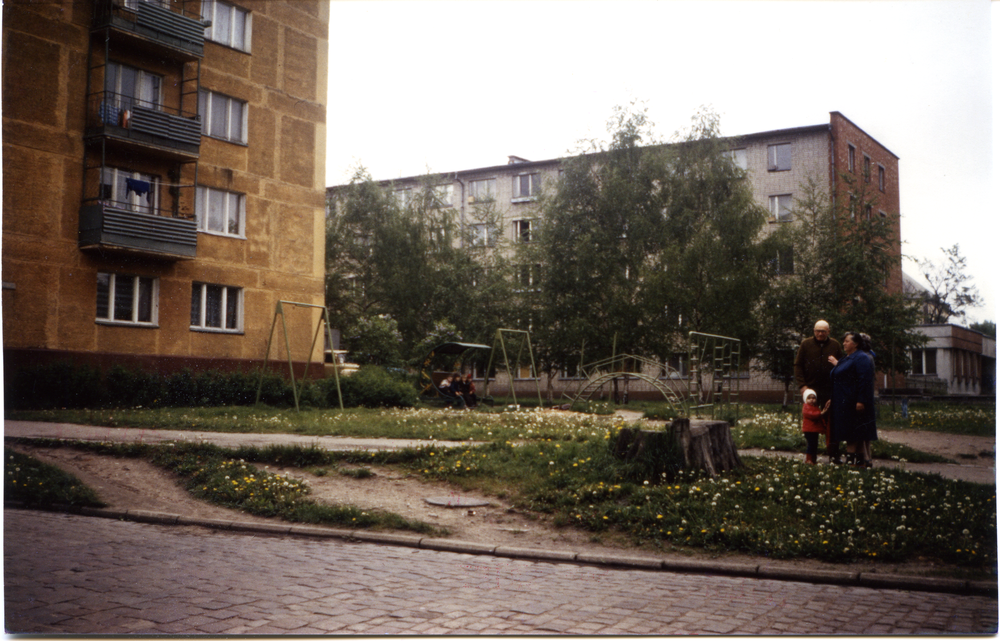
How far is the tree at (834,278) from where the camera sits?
20.1m

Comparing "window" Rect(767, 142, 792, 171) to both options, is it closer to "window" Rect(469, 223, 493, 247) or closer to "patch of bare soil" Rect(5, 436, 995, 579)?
"window" Rect(469, 223, 493, 247)

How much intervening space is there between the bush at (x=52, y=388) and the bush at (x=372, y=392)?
6.24 m

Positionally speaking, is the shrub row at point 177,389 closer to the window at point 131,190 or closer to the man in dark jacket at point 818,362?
the window at point 131,190

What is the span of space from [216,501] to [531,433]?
504 cm

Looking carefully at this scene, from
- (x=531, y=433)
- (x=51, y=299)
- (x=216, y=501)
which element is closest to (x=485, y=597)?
(x=216, y=501)

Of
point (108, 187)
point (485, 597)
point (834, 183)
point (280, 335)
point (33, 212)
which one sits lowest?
point (485, 597)

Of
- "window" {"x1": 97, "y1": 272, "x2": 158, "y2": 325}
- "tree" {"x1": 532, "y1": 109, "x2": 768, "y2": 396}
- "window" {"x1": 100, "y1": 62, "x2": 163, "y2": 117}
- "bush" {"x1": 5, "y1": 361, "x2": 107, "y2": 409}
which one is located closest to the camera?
"bush" {"x1": 5, "y1": 361, "x2": 107, "y2": 409}

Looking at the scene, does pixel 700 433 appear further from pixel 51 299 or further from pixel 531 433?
pixel 51 299

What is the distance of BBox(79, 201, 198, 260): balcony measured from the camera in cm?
1333

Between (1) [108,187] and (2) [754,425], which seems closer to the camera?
(2) [754,425]

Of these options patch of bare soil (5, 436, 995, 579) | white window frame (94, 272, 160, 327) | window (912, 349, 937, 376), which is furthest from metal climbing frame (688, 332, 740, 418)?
white window frame (94, 272, 160, 327)

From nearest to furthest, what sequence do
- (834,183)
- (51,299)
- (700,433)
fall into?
(700,433)
(51,299)
(834,183)

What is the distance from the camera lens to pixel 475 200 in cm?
3525

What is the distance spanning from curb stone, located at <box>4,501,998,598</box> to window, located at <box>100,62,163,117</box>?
7.57 meters
